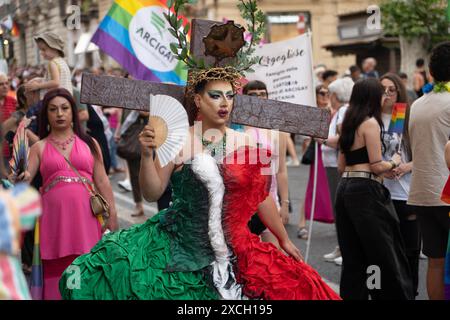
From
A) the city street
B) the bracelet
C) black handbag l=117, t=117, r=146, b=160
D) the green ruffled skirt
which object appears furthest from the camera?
black handbag l=117, t=117, r=146, b=160

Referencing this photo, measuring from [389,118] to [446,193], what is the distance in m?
1.43

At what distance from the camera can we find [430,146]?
566cm

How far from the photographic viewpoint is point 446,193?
506 centimetres

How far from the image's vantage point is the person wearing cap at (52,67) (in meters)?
7.52

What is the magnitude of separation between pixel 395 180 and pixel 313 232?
3.36 meters

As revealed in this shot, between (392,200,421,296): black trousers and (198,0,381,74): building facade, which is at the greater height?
(198,0,381,74): building facade

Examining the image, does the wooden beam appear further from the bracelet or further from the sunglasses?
the sunglasses

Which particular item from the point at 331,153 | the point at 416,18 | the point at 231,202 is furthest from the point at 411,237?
the point at 416,18

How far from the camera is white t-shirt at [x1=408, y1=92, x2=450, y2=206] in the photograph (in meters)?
5.60

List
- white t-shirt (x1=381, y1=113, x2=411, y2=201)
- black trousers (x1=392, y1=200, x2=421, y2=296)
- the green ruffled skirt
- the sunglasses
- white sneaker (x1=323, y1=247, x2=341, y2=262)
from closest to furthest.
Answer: the green ruffled skirt
black trousers (x1=392, y1=200, x2=421, y2=296)
white t-shirt (x1=381, y1=113, x2=411, y2=201)
the sunglasses
white sneaker (x1=323, y1=247, x2=341, y2=262)

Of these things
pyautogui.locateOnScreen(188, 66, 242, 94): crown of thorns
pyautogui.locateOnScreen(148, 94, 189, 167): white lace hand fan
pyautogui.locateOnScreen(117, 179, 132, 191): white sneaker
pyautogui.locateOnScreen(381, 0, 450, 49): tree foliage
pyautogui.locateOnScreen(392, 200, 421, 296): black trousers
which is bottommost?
pyautogui.locateOnScreen(117, 179, 132, 191): white sneaker

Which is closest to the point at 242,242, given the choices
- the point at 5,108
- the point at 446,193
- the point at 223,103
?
the point at 223,103

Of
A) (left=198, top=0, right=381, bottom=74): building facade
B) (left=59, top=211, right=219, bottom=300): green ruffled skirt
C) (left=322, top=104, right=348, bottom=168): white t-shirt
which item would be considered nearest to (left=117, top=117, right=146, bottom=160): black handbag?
(left=322, top=104, right=348, bottom=168): white t-shirt
